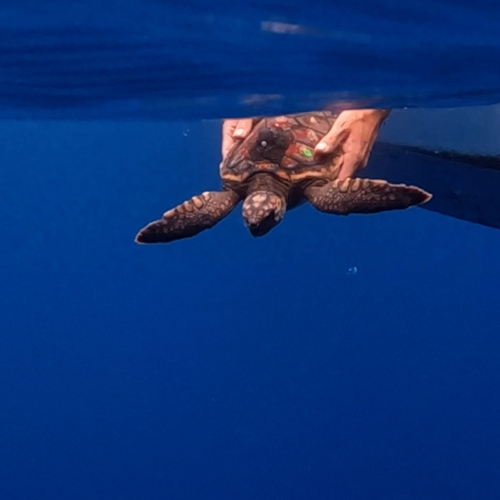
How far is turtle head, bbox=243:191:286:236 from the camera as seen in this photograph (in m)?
3.26

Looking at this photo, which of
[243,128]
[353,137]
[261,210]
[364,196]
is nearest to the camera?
[364,196]

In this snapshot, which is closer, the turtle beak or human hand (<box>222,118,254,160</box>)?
the turtle beak

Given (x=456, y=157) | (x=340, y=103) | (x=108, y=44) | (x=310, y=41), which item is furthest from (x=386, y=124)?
(x=108, y=44)

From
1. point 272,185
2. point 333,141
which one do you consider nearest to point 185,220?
point 272,185

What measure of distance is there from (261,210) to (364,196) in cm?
47

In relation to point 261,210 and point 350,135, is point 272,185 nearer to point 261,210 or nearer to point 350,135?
point 261,210

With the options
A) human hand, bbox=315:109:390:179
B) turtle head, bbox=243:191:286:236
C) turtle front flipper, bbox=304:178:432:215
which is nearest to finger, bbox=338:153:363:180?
human hand, bbox=315:109:390:179

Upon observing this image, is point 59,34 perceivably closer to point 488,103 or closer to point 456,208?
point 488,103

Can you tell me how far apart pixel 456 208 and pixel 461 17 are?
78.9 inches

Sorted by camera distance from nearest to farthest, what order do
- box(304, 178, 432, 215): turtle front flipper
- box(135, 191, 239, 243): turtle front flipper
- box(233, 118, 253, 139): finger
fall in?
1. box(304, 178, 432, 215): turtle front flipper
2. box(135, 191, 239, 243): turtle front flipper
3. box(233, 118, 253, 139): finger

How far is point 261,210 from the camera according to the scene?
3.27 metres

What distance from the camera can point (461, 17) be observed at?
180 centimetres

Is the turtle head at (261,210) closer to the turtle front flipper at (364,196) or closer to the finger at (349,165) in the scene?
the turtle front flipper at (364,196)

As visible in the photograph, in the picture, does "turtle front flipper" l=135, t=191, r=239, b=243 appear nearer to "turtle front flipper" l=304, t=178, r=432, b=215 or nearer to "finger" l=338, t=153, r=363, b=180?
"turtle front flipper" l=304, t=178, r=432, b=215
